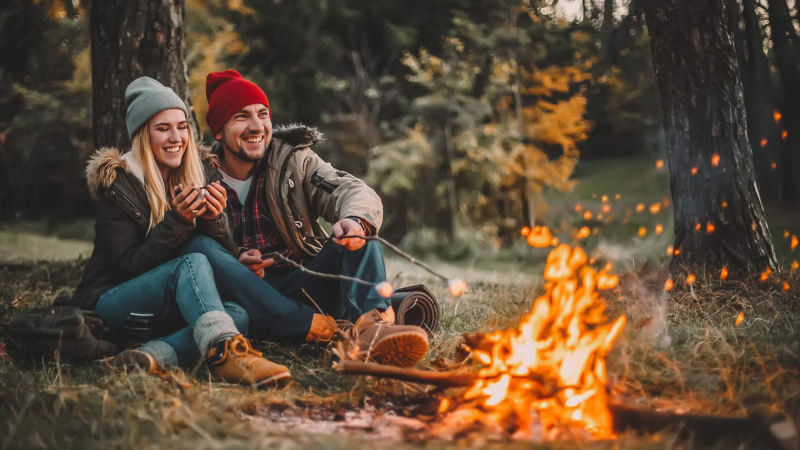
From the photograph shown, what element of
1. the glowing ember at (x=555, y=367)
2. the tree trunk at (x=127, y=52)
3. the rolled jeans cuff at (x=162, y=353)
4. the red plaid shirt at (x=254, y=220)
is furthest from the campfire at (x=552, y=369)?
the tree trunk at (x=127, y=52)

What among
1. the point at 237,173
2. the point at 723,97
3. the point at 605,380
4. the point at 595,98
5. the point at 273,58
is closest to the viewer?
the point at 605,380

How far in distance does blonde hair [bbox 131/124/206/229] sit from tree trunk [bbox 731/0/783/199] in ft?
12.7

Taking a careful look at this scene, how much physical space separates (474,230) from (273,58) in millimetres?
6420

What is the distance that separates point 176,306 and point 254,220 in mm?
716

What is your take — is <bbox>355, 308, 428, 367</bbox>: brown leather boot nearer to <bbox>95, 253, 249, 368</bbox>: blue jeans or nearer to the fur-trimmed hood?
<bbox>95, 253, 249, 368</bbox>: blue jeans

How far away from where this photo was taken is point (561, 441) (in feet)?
6.02

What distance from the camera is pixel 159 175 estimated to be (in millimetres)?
3043

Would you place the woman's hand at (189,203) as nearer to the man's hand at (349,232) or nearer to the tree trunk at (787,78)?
the man's hand at (349,232)

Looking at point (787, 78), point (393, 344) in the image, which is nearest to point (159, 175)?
point (393, 344)

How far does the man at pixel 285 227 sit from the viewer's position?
295cm

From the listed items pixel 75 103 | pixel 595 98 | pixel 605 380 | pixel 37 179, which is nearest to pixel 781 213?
pixel 605 380

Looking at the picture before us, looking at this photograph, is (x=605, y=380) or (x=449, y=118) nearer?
(x=605, y=380)

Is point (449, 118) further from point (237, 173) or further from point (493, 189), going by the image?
point (237, 173)

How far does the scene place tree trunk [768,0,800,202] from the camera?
4531 mm
